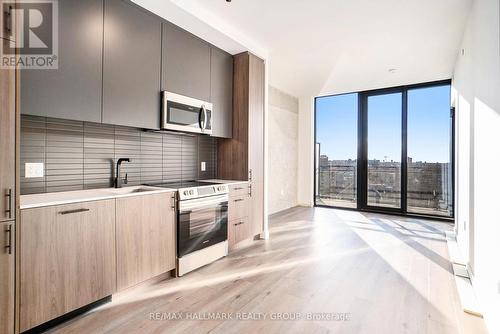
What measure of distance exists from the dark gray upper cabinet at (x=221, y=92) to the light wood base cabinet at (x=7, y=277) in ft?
7.26

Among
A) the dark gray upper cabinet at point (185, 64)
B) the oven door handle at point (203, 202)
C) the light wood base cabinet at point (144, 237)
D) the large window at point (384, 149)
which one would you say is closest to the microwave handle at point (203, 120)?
the dark gray upper cabinet at point (185, 64)

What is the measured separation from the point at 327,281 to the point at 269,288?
1.92 feet

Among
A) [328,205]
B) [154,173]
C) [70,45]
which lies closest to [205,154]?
[154,173]

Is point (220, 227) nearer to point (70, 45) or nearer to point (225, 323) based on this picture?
point (225, 323)

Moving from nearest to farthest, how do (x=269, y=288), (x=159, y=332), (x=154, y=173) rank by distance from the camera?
(x=159, y=332)
(x=269, y=288)
(x=154, y=173)

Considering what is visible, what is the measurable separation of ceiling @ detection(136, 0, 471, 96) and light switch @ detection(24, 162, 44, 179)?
172 centimetres

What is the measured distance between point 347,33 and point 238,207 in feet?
8.50

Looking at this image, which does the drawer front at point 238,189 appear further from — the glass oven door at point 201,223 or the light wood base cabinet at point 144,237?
the light wood base cabinet at point 144,237

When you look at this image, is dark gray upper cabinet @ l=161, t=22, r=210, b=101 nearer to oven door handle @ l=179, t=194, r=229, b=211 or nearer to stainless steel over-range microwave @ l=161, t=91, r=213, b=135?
stainless steel over-range microwave @ l=161, t=91, r=213, b=135

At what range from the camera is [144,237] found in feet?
7.22

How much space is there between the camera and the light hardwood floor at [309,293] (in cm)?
177

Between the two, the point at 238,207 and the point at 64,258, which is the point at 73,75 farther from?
the point at 238,207

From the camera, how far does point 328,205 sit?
6246 millimetres

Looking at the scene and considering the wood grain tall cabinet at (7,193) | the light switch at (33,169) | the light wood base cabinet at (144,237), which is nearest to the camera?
the wood grain tall cabinet at (7,193)
